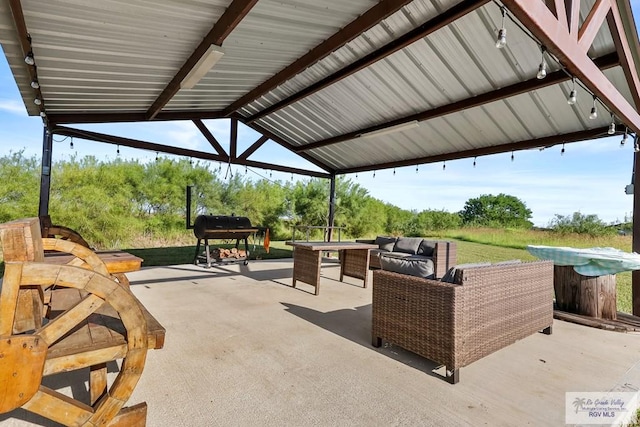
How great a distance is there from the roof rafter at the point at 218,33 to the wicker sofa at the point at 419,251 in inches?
165

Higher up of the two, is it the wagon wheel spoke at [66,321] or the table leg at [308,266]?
the wagon wheel spoke at [66,321]

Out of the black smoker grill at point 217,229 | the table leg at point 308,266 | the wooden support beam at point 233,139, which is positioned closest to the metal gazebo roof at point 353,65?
the wooden support beam at point 233,139

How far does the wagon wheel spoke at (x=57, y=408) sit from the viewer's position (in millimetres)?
1300

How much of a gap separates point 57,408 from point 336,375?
5.15ft

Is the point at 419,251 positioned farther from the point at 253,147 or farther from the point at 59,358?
the point at 59,358

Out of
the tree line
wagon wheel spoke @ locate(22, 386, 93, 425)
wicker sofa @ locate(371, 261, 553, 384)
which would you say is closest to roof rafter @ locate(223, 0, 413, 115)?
wicker sofa @ locate(371, 261, 553, 384)

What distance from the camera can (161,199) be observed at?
10398 millimetres

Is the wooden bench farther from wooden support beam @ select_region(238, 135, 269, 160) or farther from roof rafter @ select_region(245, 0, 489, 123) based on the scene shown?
wooden support beam @ select_region(238, 135, 269, 160)

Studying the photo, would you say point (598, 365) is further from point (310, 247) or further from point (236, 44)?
point (236, 44)

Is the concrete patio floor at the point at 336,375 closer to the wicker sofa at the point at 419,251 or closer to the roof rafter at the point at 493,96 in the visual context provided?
the wicker sofa at the point at 419,251

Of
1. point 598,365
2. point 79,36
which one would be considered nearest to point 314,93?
point 79,36

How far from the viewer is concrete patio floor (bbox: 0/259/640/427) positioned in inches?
71.8

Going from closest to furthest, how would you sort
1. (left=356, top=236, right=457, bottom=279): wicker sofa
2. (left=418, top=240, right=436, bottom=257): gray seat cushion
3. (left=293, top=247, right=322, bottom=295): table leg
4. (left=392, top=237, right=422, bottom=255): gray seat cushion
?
(left=293, top=247, right=322, bottom=295): table leg, (left=356, top=236, right=457, bottom=279): wicker sofa, (left=418, top=240, right=436, bottom=257): gray seat cushion, (left=392, top=237, right=422, bottom=255): gray seat cushion

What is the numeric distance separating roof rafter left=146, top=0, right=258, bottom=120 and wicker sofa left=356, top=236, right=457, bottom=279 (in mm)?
4195
